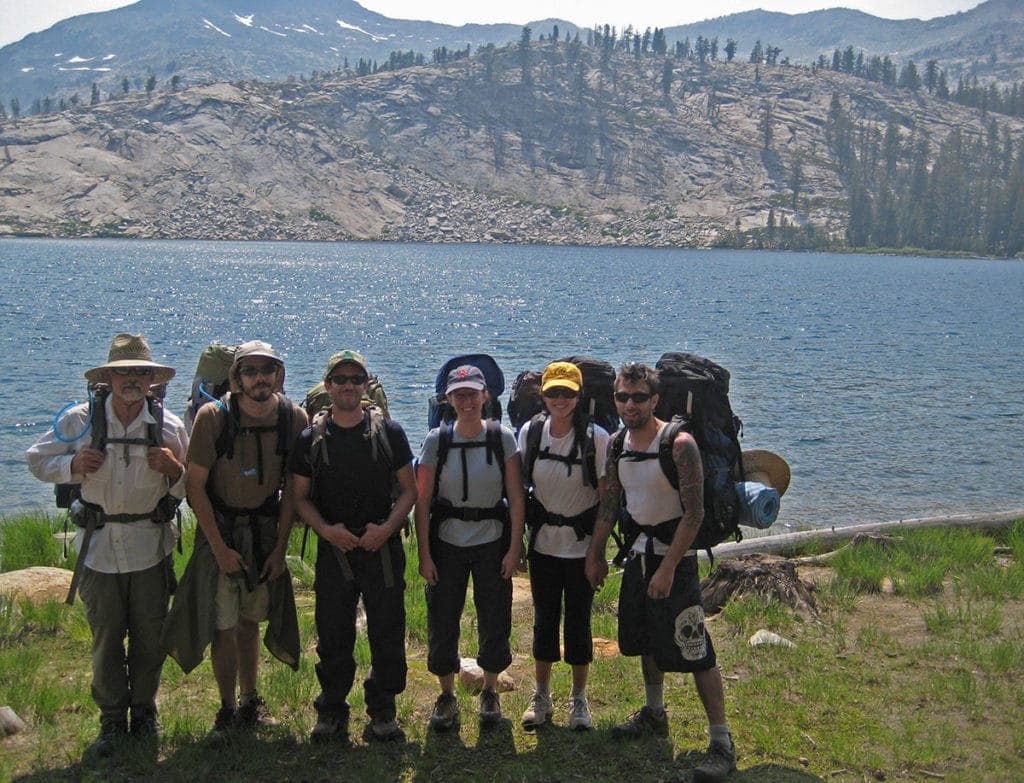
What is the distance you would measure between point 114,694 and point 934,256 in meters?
192

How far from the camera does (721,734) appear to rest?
5387mm

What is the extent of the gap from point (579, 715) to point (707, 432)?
1888 mm

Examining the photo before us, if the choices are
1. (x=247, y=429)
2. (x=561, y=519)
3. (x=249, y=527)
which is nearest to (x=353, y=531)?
(x=249, y=527)

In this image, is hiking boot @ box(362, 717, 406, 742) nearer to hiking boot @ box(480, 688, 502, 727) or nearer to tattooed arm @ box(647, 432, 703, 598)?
hiking boot @ box(480, 688, 502, 727)

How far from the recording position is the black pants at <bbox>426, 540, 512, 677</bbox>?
19.4 ft

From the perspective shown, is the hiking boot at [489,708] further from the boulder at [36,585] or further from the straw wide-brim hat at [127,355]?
the boulder at [36,585]

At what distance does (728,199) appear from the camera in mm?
195250

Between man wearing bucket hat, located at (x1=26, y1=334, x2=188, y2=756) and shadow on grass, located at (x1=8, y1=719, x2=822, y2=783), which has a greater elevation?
man wearing bucket hat, located at (x1=26, y1=334, x2=188, y2=756)

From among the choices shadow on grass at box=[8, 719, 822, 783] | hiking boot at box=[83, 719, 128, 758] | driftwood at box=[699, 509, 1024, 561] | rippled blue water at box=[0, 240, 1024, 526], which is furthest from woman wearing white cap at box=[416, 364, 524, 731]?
rippled blue water at box=[0, 240, 1024, 526]

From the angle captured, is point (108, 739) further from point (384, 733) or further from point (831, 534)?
point (831, 534)

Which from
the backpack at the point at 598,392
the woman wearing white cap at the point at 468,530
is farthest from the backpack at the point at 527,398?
the woman wearing white cap at the point at 468,530

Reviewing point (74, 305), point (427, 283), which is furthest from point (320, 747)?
point (427, 283)

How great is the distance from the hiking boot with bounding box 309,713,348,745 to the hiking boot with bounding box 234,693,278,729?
34 centimetres

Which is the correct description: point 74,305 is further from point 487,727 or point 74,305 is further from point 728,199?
point 728,199
